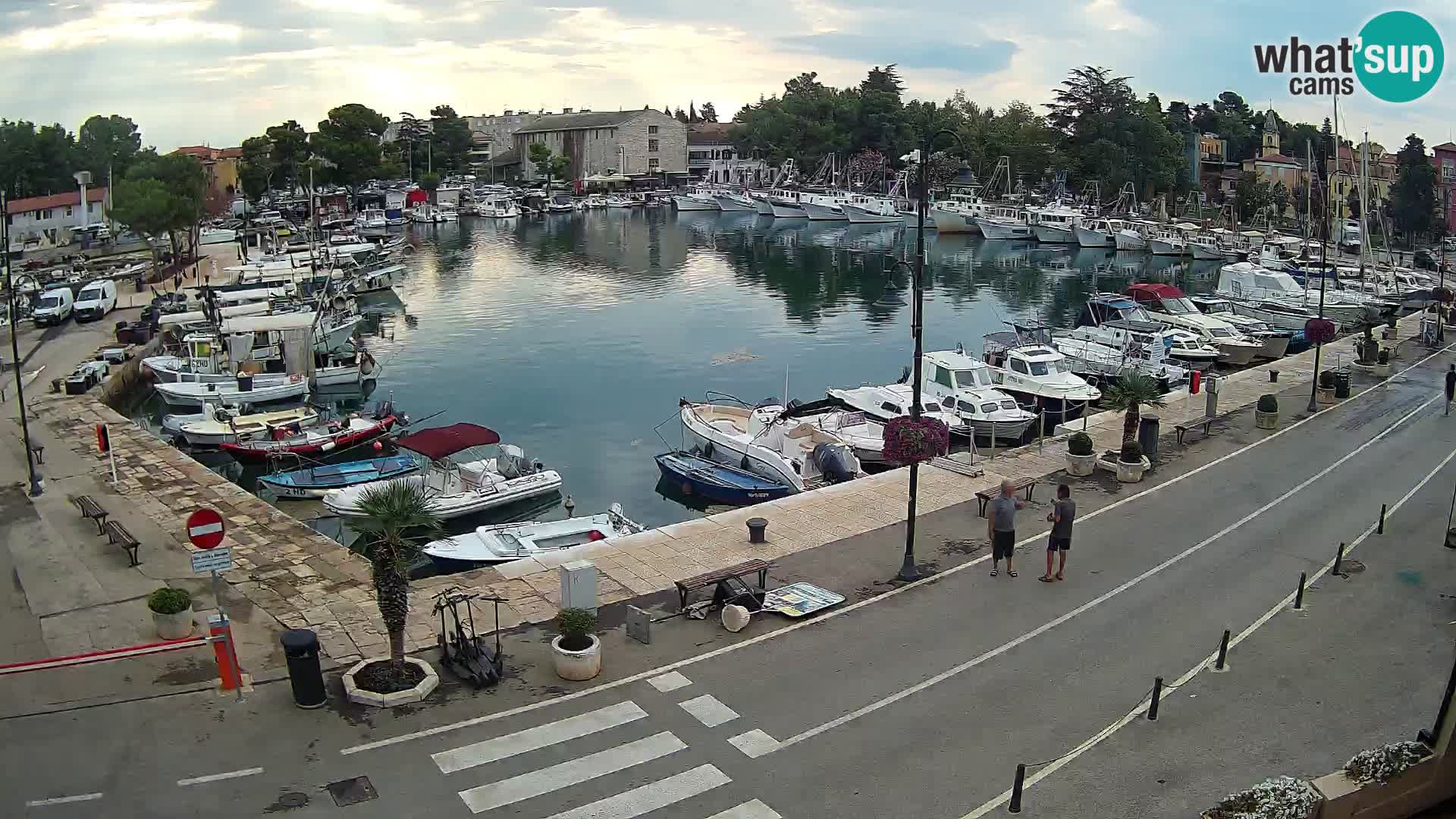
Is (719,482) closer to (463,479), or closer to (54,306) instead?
(463,479)

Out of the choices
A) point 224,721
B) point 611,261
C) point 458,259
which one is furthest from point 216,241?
point 224,721

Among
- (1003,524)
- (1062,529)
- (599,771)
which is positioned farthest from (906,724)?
(1062,529)

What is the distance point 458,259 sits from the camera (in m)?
98.6

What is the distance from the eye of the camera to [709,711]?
13.9 m

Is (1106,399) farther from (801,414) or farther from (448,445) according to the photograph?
(448,445)

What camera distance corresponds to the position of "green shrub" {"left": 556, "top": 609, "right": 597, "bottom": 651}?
48.6ft

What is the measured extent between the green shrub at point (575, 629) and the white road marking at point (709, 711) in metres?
1.67

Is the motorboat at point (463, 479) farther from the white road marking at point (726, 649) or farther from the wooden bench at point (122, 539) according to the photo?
the white road marking at point (726, 649)

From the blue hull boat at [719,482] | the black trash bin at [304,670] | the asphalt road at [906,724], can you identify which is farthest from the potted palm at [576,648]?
the blue hull boat at [719,482]

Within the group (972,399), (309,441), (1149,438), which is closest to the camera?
(1149,438)

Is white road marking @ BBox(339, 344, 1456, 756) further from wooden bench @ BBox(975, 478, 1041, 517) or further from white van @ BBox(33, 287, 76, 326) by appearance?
white van @ BBox(33, 287, 76, 326)

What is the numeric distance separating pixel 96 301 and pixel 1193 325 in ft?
170

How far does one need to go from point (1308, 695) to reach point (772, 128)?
6262 inches

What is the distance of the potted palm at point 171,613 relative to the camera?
1623 centimetres
